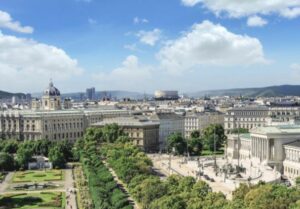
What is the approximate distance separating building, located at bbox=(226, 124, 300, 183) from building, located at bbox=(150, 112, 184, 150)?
168 feet

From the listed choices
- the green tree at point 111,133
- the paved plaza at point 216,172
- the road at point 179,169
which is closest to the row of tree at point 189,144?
the road at point 179,169

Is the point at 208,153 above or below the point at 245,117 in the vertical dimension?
below

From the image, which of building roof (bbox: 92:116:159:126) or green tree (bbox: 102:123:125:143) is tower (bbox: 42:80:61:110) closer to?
building roof (bbox: 92:116:159:126)

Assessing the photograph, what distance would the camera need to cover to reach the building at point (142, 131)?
157m

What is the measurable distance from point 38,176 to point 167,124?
252ft

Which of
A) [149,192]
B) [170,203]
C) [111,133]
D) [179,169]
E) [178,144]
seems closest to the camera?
[170,203]

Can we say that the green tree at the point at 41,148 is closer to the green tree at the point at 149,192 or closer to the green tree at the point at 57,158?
the green tree at the point at 57,158

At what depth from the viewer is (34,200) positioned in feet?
272

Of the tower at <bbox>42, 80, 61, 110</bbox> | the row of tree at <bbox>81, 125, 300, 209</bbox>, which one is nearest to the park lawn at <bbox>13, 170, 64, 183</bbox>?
the row of tree at <bbox>81, 125, 300, 209</bbox>

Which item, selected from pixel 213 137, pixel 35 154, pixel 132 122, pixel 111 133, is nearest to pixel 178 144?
pixel 213 137

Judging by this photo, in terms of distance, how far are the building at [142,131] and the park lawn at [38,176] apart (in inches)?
1808

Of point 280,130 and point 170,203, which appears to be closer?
point 170,203

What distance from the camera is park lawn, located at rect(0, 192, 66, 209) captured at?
79.1 m

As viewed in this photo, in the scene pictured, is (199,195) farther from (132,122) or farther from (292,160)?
(132,122)
